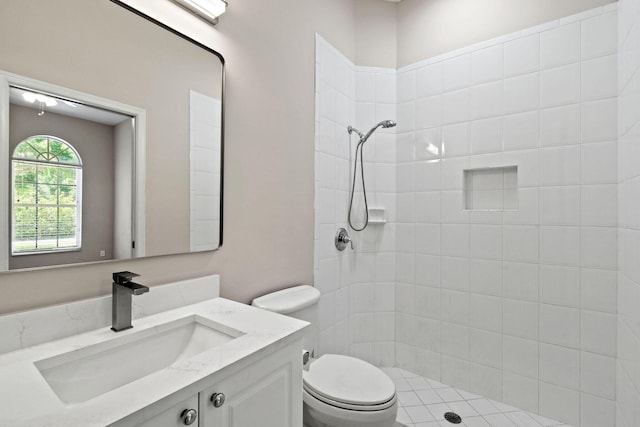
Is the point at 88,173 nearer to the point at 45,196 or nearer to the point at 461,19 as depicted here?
the point at 45,196

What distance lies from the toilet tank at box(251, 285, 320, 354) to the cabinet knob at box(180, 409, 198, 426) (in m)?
0.72

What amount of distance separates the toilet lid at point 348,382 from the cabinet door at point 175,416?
2.45 feet

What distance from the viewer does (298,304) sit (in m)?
1.49

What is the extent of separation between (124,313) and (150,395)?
424 millimetres

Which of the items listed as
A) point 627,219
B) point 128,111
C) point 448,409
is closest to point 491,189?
point 627,219

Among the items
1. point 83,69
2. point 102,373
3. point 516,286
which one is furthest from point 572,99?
point 102,373

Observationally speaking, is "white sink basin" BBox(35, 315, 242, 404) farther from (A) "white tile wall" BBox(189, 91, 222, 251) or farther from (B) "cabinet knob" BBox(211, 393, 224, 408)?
(A) "white tile wall" BBox(189, 91, 222, 251)

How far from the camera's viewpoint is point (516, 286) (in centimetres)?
187

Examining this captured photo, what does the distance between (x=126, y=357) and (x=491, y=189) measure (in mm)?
2049

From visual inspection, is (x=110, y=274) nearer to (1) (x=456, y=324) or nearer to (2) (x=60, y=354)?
(2) (x=60, y=354)

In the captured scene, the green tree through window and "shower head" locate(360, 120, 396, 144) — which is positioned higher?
"shower head" locate(360, 120, 396, 144)

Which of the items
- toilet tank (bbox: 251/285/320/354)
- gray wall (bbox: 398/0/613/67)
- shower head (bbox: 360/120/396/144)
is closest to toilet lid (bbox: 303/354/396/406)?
toilet tank (bbox: 251/285/320/354)

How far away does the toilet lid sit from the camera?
4.21 feet

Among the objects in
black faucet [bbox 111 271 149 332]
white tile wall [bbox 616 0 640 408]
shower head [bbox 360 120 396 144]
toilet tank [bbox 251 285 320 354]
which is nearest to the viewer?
black faucet [bbox 111 271 149 332]
